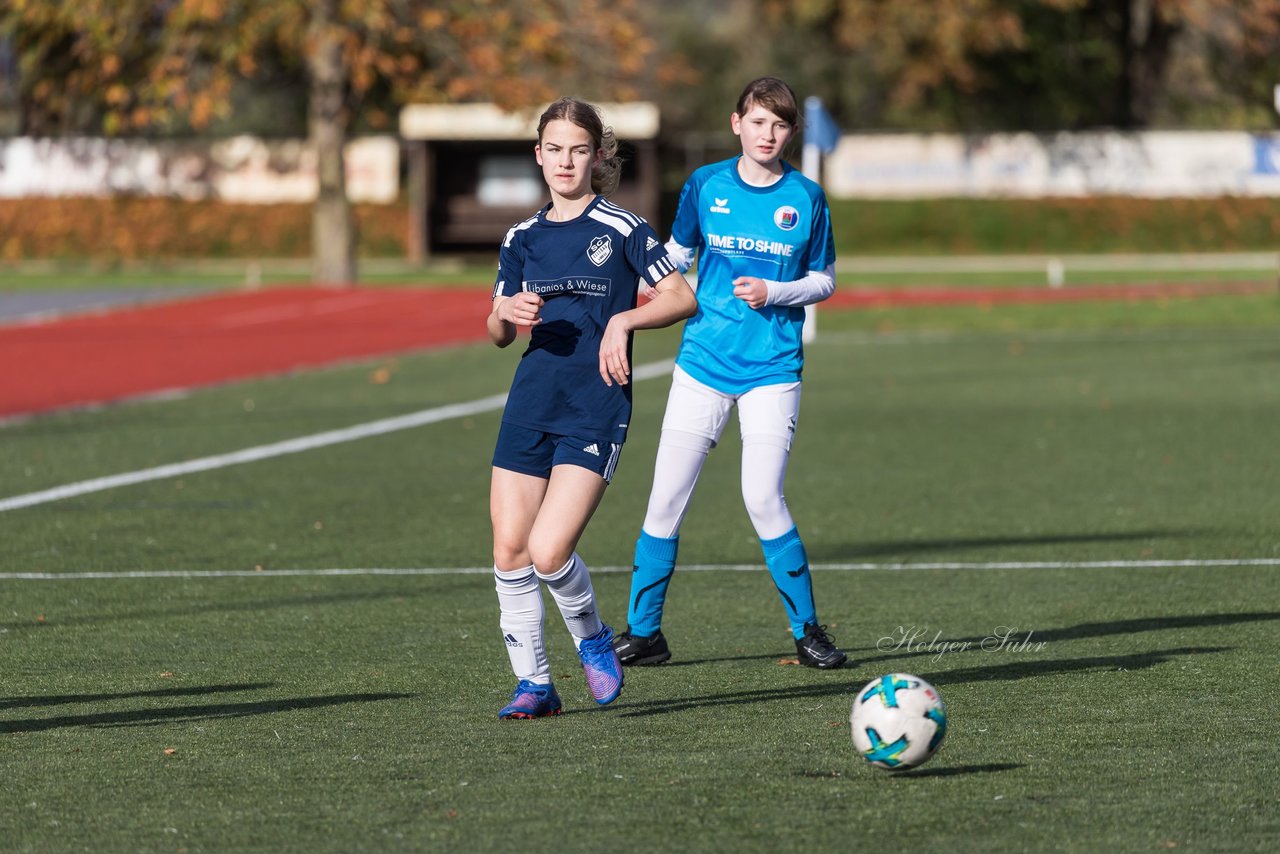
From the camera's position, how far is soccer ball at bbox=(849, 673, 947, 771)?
561 centimetres

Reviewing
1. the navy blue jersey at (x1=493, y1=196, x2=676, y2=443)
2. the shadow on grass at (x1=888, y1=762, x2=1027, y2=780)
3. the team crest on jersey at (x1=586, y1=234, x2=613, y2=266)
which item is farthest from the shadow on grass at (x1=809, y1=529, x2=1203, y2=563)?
the shadow on grass at (x1=888, y1=762, x2=1027, y2=780)

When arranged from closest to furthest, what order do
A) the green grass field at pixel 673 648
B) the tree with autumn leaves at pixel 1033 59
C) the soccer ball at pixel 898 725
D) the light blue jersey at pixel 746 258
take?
the green grass field at pixel 673 648
the soccer ball at pixel 898 725
the light blue jersey at pixel 746 258
the tree with autumn leaves at pixel 1033 59

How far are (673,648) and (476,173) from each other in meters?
44.5

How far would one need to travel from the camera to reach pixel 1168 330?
27641mm

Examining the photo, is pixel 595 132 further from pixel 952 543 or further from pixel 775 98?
pixel 952 543

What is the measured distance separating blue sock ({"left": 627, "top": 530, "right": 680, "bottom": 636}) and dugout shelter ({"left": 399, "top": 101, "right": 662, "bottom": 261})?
42.5m

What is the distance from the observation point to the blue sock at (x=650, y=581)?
302 inches

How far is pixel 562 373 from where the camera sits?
6.49 metres

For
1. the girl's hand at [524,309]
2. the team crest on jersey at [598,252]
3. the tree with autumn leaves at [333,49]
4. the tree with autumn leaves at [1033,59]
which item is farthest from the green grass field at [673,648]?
the tree with autumn leaves at [1033,59]

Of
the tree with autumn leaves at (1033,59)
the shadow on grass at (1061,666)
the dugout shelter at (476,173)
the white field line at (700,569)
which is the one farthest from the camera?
the tree with autumn leaves at (1033,59)

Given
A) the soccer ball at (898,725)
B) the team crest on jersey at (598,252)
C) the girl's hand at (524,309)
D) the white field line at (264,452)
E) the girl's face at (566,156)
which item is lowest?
the white field line at (264,452)

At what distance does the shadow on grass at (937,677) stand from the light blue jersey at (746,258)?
3.88 feet

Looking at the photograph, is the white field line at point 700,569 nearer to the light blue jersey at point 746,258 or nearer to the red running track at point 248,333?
the light blue jersey at point 746,258

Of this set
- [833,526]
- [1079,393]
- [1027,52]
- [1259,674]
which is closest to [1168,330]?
[1079,393]
